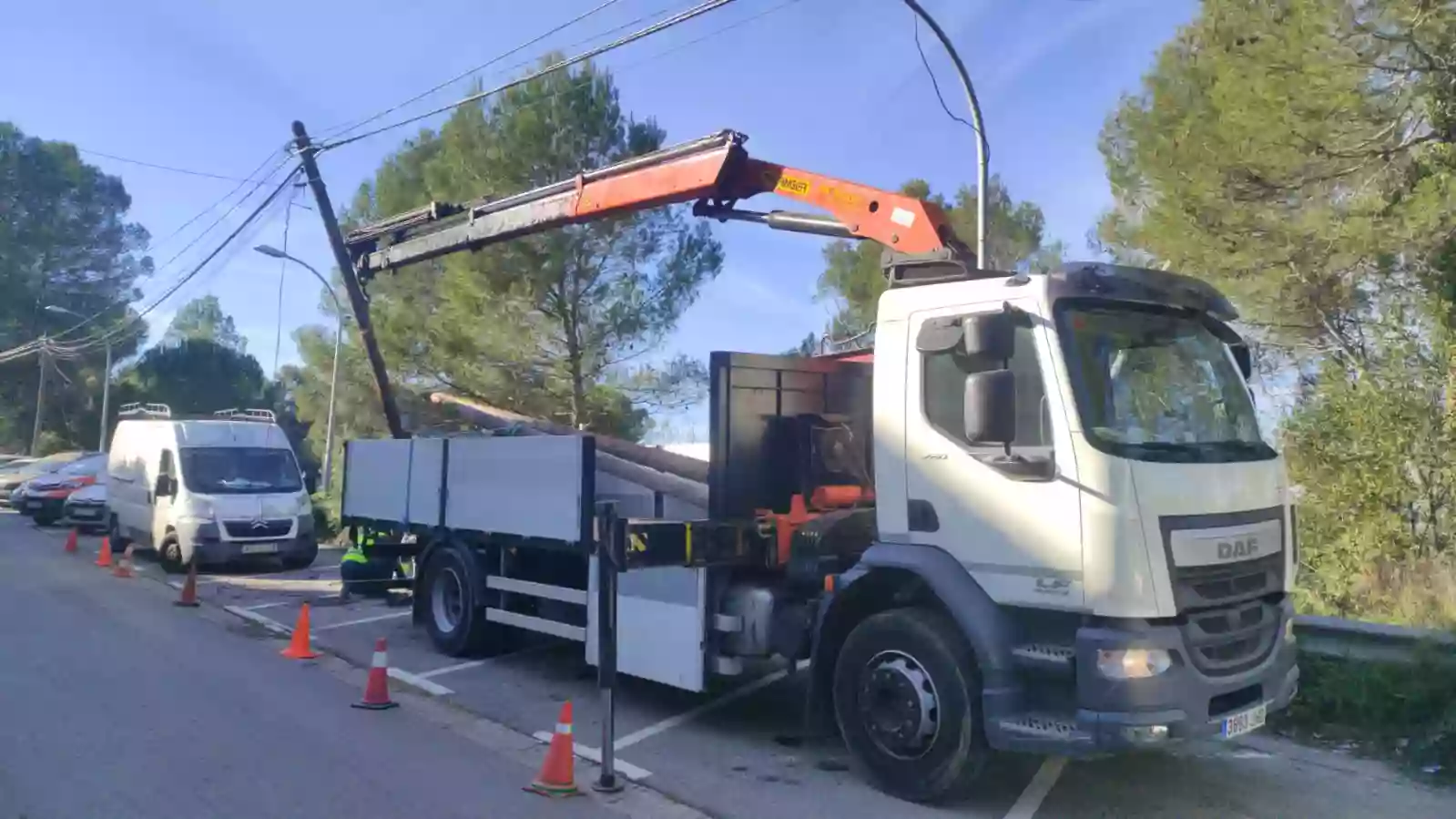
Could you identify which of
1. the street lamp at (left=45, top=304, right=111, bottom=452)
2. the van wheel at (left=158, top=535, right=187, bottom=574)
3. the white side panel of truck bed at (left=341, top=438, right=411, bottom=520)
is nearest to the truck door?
the white side panel of truck bed at (left=341, top=438, right=411, bottom=520)

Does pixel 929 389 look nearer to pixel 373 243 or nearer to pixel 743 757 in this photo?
pixel 743 757

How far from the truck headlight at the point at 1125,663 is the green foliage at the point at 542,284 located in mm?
15564

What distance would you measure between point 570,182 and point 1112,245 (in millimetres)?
9087

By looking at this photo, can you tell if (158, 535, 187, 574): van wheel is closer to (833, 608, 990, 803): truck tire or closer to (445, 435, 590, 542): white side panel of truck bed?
(445, 435, 590, 542): white side panel of truck bed

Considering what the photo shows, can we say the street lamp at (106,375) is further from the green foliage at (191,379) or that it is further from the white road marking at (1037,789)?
the white road marking at (1037,789)

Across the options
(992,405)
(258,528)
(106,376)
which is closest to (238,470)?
(258,528)

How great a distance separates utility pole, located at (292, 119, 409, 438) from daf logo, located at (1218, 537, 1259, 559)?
1006 centimetres

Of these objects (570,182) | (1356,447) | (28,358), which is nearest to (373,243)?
(570,182)

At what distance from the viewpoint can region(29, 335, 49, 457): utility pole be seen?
142 feet

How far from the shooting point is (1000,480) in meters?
5.39

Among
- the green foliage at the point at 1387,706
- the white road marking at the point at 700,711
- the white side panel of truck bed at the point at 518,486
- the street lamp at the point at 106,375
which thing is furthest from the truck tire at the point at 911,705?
the street lamp at the point at 106,375

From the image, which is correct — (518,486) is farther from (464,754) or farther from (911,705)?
(911,705)

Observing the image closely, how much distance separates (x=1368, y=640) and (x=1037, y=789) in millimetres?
2991

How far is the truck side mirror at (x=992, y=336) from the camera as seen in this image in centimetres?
529
